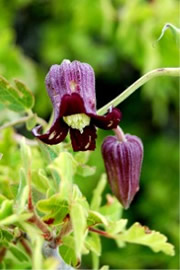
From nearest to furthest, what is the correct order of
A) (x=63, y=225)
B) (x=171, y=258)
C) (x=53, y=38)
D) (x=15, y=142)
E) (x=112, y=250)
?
(x=63, y=225), (x=15, y=142), (x=171, y=258), (x=112, y=250), (x=53, y=38)

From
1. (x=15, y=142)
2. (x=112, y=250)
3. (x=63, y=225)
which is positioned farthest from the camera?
(x=112, y=250)

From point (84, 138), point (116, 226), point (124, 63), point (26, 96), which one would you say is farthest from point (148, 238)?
point (124, 63)

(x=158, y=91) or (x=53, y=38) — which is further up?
(x=53, y=38)

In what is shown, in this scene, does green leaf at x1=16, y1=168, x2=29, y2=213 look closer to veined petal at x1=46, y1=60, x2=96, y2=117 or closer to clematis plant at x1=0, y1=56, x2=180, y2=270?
clematis plant at x1=0, y1=56, x2=180, y2=270

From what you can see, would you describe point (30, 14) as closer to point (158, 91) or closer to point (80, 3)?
point (80, 3)

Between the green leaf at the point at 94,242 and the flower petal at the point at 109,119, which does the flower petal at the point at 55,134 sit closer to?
the flower petal at the point at 109,119

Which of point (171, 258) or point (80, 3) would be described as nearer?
point (171, 258)

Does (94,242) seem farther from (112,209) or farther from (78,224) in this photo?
(78,224)

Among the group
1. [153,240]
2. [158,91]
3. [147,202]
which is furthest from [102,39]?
[153,240]

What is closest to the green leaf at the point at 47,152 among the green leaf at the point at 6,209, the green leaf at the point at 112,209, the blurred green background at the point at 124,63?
the green leaf at the point at 6,209
